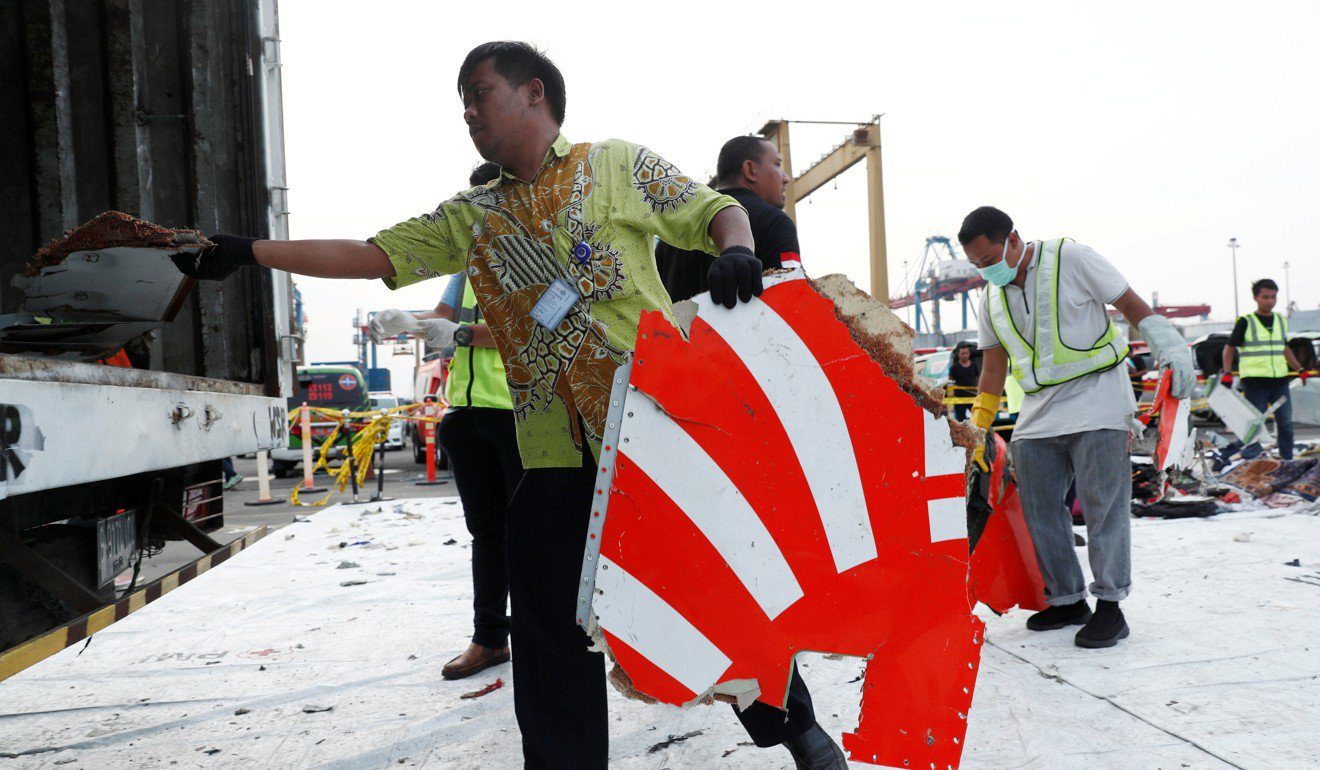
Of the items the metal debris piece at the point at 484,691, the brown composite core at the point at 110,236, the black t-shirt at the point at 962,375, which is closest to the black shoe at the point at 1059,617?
the metal debris piece at the point at 484,691

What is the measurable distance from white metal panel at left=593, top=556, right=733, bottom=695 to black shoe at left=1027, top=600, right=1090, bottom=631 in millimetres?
2456

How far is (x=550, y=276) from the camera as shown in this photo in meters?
1.68

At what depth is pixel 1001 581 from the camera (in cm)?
351

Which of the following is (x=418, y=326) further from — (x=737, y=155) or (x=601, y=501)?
(x=601, y=501)

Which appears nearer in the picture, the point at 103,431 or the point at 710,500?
the point at 710,500

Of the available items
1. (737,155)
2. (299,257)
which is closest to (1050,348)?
(737,155)

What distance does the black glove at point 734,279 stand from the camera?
146 centimetres

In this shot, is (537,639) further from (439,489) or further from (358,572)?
(439,489)

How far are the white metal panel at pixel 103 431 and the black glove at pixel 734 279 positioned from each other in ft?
3.86

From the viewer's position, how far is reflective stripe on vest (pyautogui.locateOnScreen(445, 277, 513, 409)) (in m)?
2.98

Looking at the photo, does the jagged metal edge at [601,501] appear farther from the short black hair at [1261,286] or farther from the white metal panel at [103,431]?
the short black hair at [1261,286]

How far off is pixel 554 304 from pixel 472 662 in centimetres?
187

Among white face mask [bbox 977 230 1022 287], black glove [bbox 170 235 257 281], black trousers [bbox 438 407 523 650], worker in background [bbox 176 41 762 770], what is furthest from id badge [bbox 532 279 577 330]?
white face mask [bbox 977 230 1022 287]

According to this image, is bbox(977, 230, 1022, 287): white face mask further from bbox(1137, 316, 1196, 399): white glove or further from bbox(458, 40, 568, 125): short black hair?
bbox(458, 40, 568, 125): short black hair
